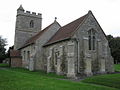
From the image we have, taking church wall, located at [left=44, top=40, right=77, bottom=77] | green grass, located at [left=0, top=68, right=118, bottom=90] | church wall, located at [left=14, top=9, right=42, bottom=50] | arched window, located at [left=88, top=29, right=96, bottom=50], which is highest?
church wall, located at [left=14, top=9, right=42, bottom=50]

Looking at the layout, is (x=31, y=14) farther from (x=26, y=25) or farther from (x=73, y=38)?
(x=73, y=38)

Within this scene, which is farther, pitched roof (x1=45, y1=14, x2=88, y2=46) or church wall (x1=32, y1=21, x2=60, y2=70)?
church wall (x1=32, y1=21, x2=60, y2=70)

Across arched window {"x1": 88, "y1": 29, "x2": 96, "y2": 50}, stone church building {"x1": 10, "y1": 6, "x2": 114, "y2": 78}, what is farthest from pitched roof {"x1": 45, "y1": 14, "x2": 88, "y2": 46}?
arched window {"x1": 88, "y1": 29, "x2": 96, "y2": 50}

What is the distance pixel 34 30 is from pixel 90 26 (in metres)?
24.8

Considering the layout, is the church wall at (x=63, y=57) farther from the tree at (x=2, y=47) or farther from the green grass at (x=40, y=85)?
the tree at (x=2, y=47)

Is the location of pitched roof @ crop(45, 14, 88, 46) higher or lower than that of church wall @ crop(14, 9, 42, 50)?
lower

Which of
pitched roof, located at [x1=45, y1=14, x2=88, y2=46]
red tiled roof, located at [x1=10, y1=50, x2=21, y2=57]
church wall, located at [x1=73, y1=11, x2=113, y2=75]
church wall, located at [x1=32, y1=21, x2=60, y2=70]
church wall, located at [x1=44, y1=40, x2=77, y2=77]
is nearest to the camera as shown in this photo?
church wall, located at [x1=44, y1=40, x2=77, y2=77]

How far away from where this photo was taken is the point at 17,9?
159 ft

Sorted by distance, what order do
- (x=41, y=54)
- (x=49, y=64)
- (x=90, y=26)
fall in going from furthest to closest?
(x=41, y=54) < (x=49, y=64) < (x=90, y=26)

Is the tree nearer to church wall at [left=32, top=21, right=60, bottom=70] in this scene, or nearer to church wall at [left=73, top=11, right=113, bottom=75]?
church wall at [left=32, top=21, right=60, bottom=70]

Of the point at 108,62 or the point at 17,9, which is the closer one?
the point at 108,62

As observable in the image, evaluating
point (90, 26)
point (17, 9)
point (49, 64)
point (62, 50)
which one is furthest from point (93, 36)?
point (17, 9)

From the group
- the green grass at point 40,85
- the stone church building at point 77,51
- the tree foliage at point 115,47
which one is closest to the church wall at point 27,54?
the stone church building at point 77,51

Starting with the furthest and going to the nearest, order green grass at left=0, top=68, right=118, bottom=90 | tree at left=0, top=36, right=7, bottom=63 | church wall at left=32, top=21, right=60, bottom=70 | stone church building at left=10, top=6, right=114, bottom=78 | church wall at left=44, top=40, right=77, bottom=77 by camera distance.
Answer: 1. tree at left=0, top=36, right=7, bottom=63
2. church wall at left=32, top=21, right=60, bottom=70
3. stone church building at left=10, top=6, right=114, bottom=78
4. church wall at left=44, top=40, right=77, bottom=77
5. green grass at left=0, top=68, right=118, bottom=90
